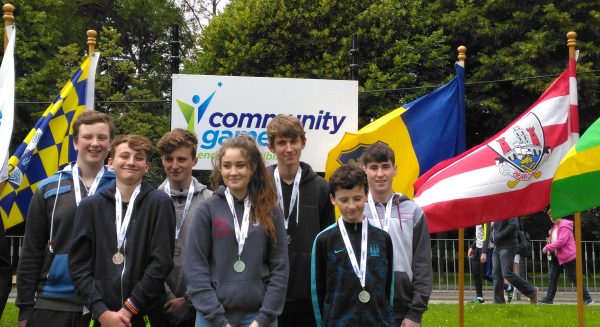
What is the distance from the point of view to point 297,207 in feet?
19.5

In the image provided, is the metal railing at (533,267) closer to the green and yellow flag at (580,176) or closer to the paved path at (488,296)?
the paved path at (488,296)

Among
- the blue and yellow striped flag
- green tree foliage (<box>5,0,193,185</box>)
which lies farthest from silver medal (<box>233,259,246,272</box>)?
green tree foliage (<box>5,0,193,185</box>)

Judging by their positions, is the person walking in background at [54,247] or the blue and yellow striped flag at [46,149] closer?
the person walking in background at [54,247]

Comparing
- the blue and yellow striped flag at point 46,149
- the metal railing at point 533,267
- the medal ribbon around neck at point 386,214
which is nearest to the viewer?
the medal ribbon around neck at point 386,214

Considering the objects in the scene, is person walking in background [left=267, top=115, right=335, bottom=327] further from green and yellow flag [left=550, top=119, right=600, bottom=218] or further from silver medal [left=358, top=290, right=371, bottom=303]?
green and yellow flag [left=550, top=119, right=600, bottom=218]

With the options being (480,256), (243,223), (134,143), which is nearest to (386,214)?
(243,223)

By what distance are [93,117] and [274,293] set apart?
192 cm

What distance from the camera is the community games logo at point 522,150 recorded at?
872cm

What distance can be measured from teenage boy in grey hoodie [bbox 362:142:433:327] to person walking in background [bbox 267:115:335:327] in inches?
13.7

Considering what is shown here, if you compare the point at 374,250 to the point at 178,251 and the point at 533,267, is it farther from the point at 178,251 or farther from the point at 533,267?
the point at 533,267

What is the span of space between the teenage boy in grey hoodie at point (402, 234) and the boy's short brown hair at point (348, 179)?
443 millimetres

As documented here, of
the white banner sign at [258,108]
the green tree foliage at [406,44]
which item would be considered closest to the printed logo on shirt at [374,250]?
the white banner sign at [258,108]

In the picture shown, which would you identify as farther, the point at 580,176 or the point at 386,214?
the point at 580,176

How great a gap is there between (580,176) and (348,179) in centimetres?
377
